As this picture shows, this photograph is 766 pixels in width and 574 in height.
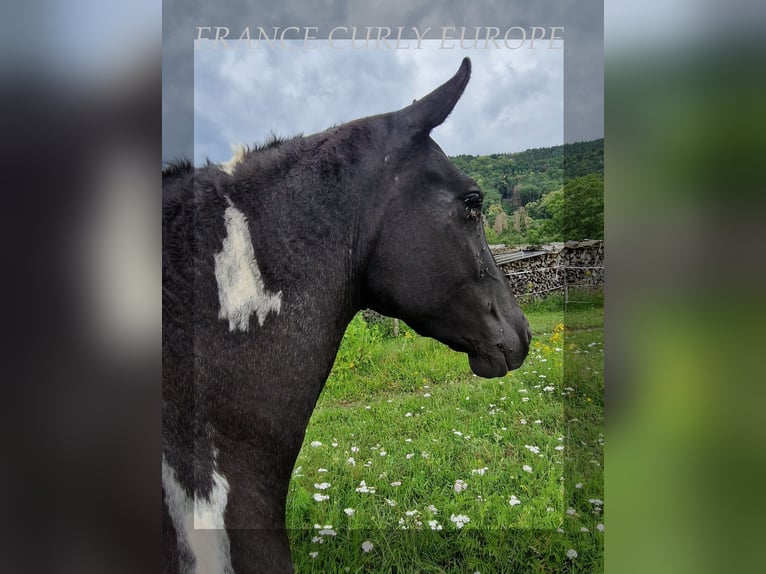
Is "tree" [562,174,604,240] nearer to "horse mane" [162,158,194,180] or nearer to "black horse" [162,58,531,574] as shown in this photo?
"black horse" [162,58,531,574]

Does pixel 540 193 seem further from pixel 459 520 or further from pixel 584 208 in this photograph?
pixel 459 520

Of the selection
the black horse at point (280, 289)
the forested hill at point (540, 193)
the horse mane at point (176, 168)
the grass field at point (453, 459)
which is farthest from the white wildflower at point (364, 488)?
the horse mane at point (176, 168)

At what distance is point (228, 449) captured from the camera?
52.5 inches

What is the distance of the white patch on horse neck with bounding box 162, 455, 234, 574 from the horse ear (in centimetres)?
138

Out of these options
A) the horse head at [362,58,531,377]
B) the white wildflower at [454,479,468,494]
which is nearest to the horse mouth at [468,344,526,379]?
the horse head at [362,58,531,377]

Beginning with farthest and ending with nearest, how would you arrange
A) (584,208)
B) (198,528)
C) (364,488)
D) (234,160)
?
(364,488) < (584,208) < (234,160) < (198,528)

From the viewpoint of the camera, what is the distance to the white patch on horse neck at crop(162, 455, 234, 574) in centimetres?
119

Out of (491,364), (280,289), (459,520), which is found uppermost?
(280,289)

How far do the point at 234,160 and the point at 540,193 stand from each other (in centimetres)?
167

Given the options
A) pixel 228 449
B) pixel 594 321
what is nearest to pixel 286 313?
pixel 228 449

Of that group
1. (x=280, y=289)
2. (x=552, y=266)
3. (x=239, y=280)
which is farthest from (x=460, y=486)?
(x=239, y=280)

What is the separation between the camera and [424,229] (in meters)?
1.62
